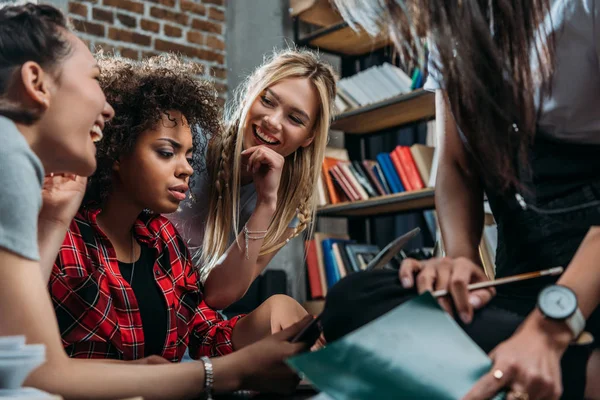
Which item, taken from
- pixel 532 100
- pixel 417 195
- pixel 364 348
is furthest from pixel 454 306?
pixel 417 195

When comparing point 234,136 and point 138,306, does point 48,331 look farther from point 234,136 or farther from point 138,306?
point 234,136

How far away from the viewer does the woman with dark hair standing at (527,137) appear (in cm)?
77

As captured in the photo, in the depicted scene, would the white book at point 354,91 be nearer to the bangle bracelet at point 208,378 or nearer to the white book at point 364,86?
the white book at point 364,86

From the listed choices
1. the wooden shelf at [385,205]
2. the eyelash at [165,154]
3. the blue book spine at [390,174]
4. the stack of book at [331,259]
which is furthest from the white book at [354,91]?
the eyelash at [165,154]

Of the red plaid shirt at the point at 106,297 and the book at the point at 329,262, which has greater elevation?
the red plaid shirt at the point at 106,297

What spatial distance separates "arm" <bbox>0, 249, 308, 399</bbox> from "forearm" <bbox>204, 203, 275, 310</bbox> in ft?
2.19

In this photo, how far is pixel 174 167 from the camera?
1.42 meters

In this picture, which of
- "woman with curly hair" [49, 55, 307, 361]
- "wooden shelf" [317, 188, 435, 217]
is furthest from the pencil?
"wooden shelf" [317, 188, 435, 217]

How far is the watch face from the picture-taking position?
71cm

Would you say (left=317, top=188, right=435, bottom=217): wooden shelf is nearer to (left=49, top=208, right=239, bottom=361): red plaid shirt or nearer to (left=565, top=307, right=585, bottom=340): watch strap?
(left=49, top=208, right=239, bottom=361): red plaid shirt

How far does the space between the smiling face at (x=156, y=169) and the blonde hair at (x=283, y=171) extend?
1.15 feet

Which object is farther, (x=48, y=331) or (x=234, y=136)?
(x=234, y=136)

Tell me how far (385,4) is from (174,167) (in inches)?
26.7

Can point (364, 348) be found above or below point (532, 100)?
below
